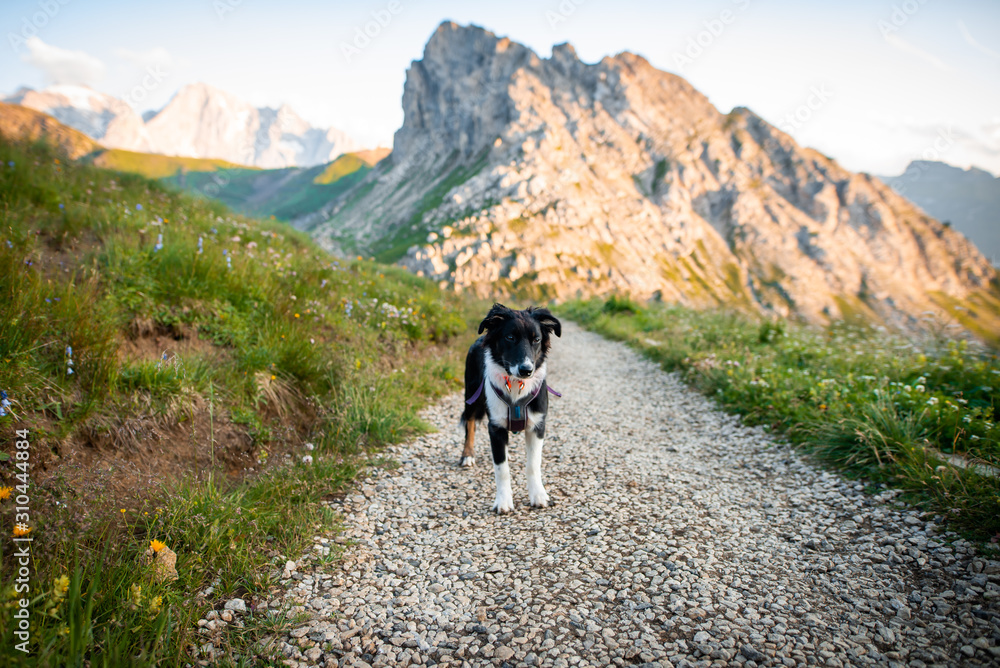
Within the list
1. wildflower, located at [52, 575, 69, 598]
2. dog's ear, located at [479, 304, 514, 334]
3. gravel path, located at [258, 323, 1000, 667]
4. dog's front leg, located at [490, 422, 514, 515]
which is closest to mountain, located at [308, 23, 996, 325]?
dog's ear, located at [479, 304, 514, 334]

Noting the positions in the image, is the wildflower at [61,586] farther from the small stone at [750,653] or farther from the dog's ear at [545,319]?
the dog's ear at [545,319]

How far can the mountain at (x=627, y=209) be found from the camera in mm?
130500

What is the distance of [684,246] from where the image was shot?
16300 cm

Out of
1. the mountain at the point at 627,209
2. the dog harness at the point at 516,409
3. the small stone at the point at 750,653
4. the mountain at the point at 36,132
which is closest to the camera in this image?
the small stone at the point at 750,653

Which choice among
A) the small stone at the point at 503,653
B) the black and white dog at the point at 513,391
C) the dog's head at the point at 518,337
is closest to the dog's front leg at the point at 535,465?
the black and white dog at the point at 513,391

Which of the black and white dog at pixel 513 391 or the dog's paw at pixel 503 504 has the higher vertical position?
the black and white dog at pixel 513 391

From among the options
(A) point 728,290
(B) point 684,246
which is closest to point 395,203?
(B) point 684,246

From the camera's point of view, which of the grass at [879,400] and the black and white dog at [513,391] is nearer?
the grass at [879,400]

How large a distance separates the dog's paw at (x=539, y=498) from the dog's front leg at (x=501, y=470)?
259 mm

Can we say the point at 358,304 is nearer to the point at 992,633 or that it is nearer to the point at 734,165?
the point at 992,633

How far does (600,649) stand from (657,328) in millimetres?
14350

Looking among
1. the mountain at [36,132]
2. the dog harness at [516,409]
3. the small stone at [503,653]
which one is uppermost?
the mountain at [36,132]

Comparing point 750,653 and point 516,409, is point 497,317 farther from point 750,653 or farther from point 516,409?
point 750,653

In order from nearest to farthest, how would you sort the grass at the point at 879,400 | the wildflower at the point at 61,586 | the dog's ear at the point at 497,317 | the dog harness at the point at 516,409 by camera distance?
the wildflower at the point at 61,586, the grass at the point at 879,400, the dog harness at the point at 516,409, the dog's ear at the point at 497,317
